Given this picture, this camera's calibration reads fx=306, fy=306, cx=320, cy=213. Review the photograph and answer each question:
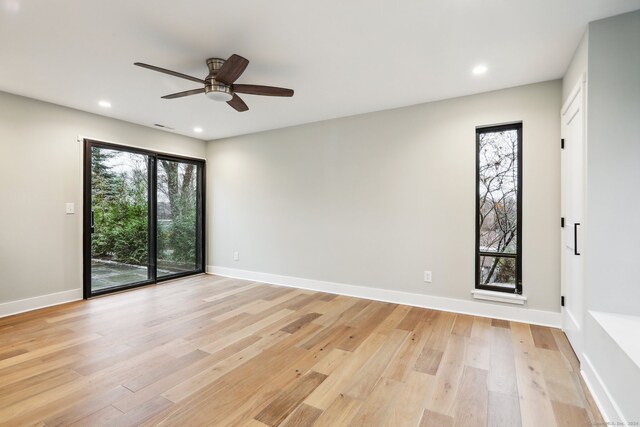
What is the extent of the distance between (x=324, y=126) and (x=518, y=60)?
245cm

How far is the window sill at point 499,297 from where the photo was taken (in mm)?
3199

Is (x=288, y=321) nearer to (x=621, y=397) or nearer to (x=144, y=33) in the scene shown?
(x=621, y=397)

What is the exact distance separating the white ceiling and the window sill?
222 cm

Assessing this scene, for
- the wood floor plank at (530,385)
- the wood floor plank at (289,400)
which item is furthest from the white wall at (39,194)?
the wood floor plank at (530,385)

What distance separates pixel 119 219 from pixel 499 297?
5.06 meters

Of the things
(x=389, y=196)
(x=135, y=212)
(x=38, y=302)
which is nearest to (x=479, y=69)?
(x=389, y=196)

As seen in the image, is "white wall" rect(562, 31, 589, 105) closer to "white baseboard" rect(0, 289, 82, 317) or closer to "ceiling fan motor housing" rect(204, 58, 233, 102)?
"ceiling fan motor housing" rect(204, 58, 233, 102)

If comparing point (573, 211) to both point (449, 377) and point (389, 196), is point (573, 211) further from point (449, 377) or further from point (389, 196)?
point (389, 196)

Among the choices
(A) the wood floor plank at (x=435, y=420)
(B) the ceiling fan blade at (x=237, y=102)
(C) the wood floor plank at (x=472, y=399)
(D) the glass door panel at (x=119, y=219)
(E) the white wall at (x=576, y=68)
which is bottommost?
(A) the wood floor plank at (x=435, y=420)

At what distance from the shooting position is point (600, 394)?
1.85 m

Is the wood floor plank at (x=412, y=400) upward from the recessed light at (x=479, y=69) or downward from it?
downward

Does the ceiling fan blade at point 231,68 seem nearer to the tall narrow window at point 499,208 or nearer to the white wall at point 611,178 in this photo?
the white wall at point 611,178

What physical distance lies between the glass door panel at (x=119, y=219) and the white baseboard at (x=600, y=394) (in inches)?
206

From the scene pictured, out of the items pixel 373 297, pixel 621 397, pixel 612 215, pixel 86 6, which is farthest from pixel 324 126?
pixel 621 397
